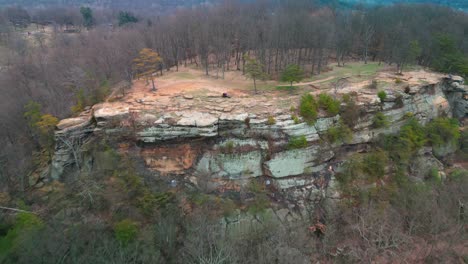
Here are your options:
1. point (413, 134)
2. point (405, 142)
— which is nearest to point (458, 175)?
point (413, 134)

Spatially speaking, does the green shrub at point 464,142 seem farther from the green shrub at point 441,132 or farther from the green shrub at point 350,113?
the green shrub at point 350,113

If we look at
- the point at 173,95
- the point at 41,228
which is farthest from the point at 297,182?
the point at 41,228

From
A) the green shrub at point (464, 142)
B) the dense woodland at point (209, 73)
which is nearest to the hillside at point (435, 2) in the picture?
the dense woodland at point (209, 73)

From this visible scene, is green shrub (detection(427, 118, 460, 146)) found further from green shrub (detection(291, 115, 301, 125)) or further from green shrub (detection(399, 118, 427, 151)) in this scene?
green shrub (detection(291, 115, 301, 125))

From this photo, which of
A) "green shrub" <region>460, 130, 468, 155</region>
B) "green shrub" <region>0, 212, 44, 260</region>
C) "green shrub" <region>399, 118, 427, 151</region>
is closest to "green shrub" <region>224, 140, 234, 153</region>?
"green shrub" <region>0, 212, 44, 260</region>

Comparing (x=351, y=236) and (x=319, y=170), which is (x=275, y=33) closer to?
(x=319, y=170)

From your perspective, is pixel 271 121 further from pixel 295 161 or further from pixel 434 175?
pixel 434 175

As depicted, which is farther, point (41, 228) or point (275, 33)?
point (275, 33)
